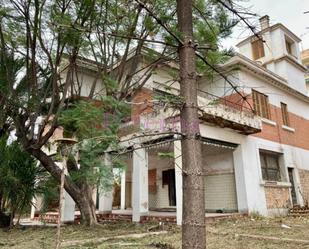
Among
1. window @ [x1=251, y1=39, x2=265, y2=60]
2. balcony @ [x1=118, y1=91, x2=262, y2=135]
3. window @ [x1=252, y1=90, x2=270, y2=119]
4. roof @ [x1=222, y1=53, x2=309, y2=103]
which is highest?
window @ [x1=251, y1=39, x2=265, y2=60]

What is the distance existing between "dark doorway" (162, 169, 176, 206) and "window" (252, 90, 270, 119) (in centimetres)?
565

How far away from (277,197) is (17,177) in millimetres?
11757

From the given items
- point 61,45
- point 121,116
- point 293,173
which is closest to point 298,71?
point 293,173

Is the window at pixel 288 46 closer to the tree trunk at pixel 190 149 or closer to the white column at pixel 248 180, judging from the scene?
the white column at pixel 248 180

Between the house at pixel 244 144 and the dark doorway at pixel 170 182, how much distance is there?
0.02 meters

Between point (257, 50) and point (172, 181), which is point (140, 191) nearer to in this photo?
point (172, 181)

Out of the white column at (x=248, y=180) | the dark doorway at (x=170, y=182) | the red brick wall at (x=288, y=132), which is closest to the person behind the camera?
the white column at (x=248, y=180)

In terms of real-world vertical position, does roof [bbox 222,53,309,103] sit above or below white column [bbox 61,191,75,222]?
above

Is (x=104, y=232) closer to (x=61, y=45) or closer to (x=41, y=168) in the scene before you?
(x=41, y=168)

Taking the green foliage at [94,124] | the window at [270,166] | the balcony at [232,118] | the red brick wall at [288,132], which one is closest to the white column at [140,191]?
the green foliage at [94,124]

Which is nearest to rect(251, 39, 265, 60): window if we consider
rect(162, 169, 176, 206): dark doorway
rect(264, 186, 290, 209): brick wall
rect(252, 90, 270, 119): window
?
rect(252, 90, 270, 119): window

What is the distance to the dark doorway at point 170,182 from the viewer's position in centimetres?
1648

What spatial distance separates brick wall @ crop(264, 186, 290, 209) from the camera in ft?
45.6

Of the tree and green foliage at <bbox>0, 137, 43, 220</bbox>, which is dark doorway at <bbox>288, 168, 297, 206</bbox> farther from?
green foliage at <bbox>0, 137, 43, 220</bbox>
